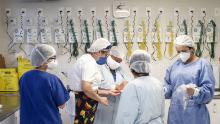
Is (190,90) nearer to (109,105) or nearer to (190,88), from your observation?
(190,88)

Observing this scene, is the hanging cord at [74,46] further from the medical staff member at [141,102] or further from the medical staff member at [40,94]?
the medical staff member at [141,102]

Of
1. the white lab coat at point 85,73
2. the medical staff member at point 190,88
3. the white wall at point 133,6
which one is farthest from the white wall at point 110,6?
the medical staff member at point 190,88

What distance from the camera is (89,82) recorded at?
309cm

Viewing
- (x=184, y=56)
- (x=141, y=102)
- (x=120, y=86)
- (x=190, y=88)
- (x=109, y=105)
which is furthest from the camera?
(x=109, y=105)

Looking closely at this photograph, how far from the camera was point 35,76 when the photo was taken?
252 centimetres

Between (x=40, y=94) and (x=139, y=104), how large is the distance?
74 cm

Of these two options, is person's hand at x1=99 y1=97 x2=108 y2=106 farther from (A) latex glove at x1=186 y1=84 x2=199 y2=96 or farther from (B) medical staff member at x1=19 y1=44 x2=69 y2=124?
(A) latex glove at x1=186 y1=84 x2=199 y2=96

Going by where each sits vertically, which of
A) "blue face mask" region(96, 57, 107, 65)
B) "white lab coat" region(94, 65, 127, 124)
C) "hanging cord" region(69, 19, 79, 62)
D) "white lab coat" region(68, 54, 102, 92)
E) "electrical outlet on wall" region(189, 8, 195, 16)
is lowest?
"white lab coat" region(94, 65, 127, 124)

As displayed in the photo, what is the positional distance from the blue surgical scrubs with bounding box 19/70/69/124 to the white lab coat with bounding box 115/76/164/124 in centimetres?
53

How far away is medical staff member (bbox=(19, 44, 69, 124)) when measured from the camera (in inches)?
98.9

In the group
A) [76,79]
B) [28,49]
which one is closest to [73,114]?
[76,79]

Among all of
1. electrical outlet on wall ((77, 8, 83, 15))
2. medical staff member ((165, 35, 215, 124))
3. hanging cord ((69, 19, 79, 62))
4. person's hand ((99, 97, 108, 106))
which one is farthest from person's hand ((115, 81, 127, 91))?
electrical outlet on wall ((77, 8, 83, 15))

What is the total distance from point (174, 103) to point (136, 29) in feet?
4.83

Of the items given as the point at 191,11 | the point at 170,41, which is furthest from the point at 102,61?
the point at 191,11
